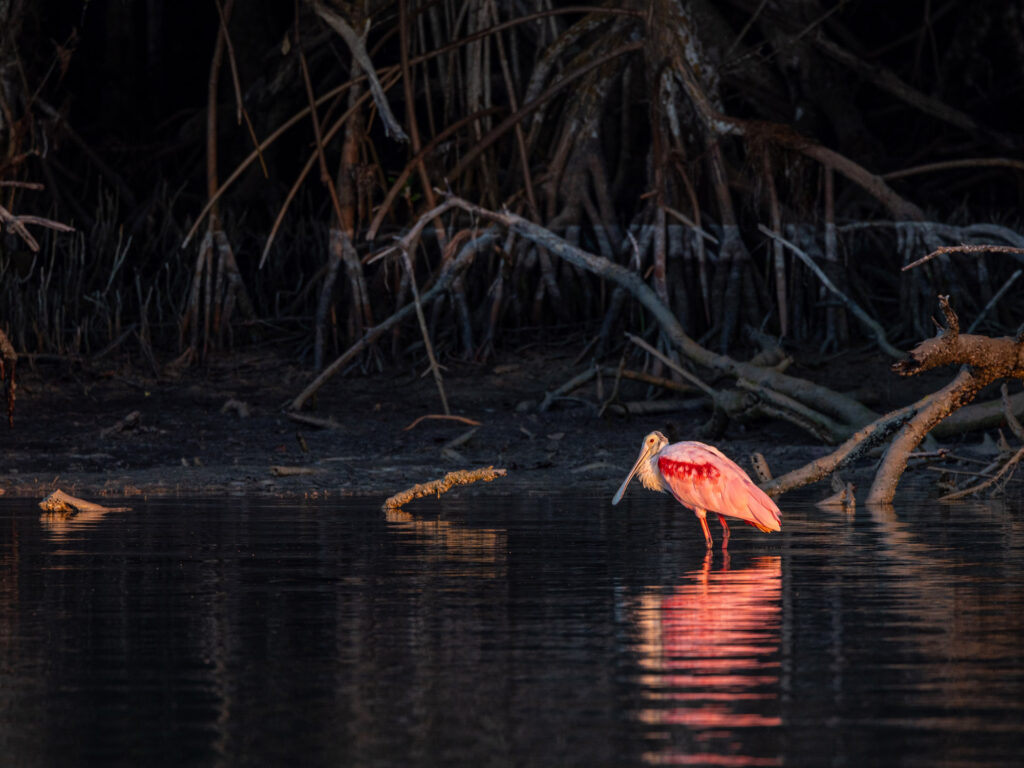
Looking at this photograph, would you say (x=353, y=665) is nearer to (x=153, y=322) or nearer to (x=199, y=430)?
(x=199, y=430)

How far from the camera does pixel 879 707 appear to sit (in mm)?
4656

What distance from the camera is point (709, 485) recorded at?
30.7 feet

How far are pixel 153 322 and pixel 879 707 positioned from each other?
14.6 m

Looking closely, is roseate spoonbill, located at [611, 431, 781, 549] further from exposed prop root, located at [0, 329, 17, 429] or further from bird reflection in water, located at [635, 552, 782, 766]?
exposed prop root, located at [0, 329, 17, 429]

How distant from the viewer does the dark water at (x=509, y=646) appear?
4293mm

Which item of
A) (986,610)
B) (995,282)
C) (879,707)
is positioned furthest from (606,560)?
(995,282)

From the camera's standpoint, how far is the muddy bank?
41.5ft

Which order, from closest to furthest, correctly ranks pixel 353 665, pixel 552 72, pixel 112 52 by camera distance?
pixel 353 665 < pixel 552 72 < pixel 112 52

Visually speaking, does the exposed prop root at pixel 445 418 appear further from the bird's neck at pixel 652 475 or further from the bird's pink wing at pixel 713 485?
the bird's pink wing at pixel 713 485

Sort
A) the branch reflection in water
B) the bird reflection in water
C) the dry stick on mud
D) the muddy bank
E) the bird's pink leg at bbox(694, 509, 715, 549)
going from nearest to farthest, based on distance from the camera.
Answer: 1. the bird reflection in water
2. the branch reflection in water
3. the bird's pink leg at bbox(694, 509, 715, 549)
4. the muddy bank
5. the dry stick on mud

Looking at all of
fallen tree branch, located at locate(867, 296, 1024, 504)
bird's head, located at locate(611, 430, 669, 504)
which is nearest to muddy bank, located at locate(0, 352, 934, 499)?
bird's head, located at locate(611, 430, 669, 504)

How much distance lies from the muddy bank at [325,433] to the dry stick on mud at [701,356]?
372 mm

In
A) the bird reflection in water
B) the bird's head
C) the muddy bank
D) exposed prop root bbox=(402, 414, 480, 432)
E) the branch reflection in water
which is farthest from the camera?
exposed prop root bbox=(402, 414, 480, 432)

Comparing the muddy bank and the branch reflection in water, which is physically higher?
the muddy bank
